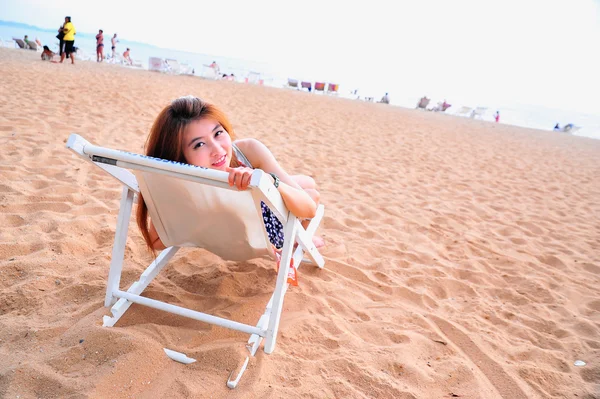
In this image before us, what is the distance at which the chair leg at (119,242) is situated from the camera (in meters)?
1.83

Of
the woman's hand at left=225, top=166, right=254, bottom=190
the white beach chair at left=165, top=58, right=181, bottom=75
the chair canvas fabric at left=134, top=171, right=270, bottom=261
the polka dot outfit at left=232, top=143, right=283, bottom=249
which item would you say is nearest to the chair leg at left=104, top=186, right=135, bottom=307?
the chair canvas fabric at left=134, top=171, right=270, bottom=261

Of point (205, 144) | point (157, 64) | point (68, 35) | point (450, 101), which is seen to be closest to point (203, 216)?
point (205, 144)

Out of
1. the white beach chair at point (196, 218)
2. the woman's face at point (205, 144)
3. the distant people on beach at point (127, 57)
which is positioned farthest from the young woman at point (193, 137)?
the distant people on beach at point (127, 57)

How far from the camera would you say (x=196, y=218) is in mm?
1803

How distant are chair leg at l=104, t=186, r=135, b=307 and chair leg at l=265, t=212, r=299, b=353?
744mm

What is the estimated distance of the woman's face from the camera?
5.84 ft

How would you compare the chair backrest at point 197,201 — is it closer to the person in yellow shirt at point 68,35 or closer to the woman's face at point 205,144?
the woman's face at point 205,144

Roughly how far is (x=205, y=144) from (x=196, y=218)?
13.1 inches

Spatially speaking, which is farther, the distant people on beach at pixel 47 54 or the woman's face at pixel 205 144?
the distant people on beach at pixel 47 54

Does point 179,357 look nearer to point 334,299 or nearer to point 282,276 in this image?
point 282,276

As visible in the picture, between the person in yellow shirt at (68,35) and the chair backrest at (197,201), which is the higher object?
the person in yellow shirt at (68,35)

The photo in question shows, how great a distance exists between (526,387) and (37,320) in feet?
7.27

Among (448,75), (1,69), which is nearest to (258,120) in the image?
(1,69)

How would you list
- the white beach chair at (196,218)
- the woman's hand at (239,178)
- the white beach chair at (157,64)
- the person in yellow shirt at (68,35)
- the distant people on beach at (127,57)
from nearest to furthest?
the woman's hand at (239,178) → the white beach chair at (196,218) → the person in yellow shirt at (68,35) → the white beach chair at (157,64) → the distant people on beach at (127,57)
